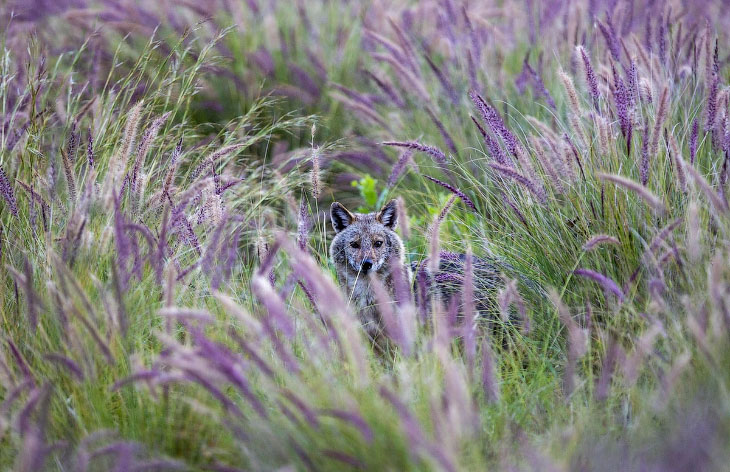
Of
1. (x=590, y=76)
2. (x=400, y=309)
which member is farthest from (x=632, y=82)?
(x=400, y=309)

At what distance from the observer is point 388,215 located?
567cm

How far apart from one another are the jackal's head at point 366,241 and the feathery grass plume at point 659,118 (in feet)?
6.40

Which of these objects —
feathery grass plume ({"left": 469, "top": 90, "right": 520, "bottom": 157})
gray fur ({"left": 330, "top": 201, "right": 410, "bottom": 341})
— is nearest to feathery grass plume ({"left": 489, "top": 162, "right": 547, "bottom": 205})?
feathery grass plume ({"left": 469, "top": 90, "right": 520, "bottom": 157})

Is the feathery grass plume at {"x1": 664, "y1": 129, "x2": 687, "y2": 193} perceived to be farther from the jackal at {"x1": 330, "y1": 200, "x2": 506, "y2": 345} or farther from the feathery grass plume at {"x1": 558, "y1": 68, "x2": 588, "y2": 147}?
the jackal at {"x1": 330, "y1": 200, "x2": 506, "y2": 345}

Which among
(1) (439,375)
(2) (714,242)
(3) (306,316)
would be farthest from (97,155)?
(2) (714,242)

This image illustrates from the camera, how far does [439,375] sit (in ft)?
11.1

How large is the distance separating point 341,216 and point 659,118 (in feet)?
8.25

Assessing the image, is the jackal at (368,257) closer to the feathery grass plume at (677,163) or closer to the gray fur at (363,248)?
the gray fur at (363,248)

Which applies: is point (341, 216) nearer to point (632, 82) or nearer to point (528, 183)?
point (528, 183)

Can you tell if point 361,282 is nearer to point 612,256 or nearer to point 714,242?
point 612,256

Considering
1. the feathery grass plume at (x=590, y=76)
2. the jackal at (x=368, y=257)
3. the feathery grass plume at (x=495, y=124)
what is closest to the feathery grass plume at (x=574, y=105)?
the feathery grass plume at (x=590, y=76)

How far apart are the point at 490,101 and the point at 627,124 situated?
2222mm

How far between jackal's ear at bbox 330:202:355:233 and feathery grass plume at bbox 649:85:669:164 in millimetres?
2277

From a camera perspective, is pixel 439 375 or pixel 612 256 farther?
pixel 612 256
